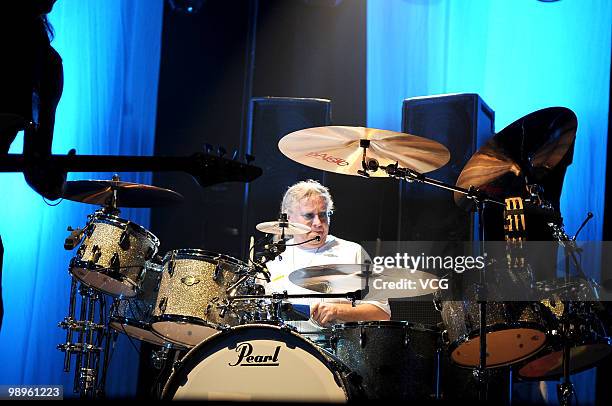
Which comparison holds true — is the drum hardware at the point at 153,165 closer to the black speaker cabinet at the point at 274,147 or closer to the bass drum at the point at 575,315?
the bass drum at the point at 575,315

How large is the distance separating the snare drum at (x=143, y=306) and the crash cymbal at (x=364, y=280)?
0.88 metres

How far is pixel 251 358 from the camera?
11.7 ft

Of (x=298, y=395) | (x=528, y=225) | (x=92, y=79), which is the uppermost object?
(x=92, y=79)

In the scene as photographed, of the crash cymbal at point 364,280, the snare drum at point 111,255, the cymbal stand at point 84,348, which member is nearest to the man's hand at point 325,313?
the crash cymbal at point 364,280

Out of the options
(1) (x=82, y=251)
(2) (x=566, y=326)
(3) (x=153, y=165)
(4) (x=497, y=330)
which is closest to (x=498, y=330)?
(4) (x=497, y=330)

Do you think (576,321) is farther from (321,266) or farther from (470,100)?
(470,100)

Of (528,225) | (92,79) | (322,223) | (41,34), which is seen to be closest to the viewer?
(41,34)

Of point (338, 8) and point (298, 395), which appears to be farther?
point (338, 8)

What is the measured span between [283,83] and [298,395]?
2.47m

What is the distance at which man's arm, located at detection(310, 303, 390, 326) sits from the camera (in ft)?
14.0

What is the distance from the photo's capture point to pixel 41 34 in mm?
3357

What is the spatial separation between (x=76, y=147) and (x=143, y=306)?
3.91ft

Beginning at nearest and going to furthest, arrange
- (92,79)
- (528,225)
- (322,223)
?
(528,225), (322,223), (92,79)

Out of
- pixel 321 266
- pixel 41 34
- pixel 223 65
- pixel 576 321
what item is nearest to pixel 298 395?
pixel 321 266
